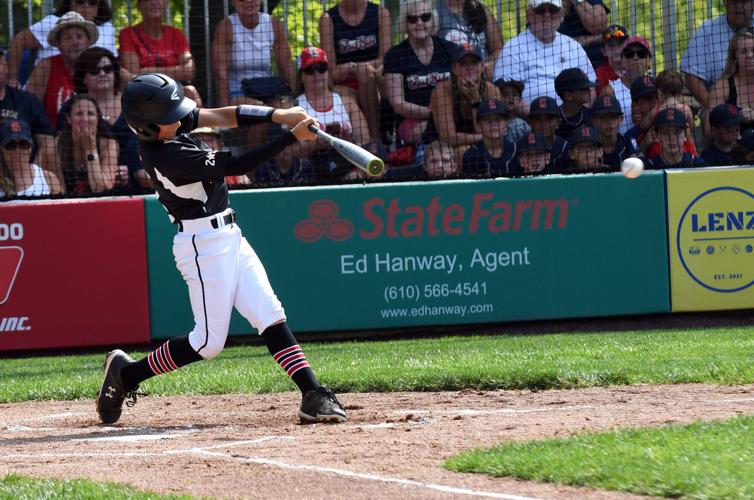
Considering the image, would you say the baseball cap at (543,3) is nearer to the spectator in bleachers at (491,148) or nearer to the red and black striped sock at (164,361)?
the spectator in bleachers at (491,148)

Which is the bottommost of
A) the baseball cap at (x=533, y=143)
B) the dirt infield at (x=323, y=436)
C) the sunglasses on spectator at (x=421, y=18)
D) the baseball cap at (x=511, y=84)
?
the dirt infield at (x=323, y=436)

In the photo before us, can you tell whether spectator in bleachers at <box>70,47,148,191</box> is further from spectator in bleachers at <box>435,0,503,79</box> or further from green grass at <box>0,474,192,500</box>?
green grass at <box>0,474,192,500</box>

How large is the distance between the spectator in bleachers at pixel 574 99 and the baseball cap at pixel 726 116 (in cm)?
133

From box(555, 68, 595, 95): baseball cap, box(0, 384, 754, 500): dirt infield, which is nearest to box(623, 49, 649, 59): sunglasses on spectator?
box(555, 68, 595, 95): baseball cap

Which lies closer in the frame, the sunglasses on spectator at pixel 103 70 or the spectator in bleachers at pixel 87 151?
the spectator in bleachers at pixel 87 151

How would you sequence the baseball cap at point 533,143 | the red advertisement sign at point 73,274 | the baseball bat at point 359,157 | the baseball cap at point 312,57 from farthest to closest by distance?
the baseball cap at point 312,57, the baseball cap at point 533,143, the red advertisement sign at point 73,274, the baseball bat at point 359,157

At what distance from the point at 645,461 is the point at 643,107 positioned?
7.90 metres

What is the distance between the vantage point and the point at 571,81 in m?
11.4

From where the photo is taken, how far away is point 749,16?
11.8 m

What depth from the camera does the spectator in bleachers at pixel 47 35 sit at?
36.8 feet

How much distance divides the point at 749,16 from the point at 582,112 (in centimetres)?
228

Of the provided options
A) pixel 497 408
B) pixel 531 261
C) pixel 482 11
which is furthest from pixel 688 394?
pixel 482 11

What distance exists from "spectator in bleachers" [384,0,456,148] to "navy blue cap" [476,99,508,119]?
1.93ft

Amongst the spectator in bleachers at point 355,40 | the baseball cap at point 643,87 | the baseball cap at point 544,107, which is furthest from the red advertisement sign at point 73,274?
the baseball cap at point 643,87
